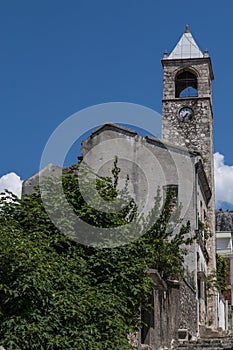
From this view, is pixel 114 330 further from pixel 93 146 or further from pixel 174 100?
pixel 174 100

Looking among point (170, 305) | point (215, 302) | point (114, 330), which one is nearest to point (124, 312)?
point (114, 330)

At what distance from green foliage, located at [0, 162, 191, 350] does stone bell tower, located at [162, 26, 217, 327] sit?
16928 mm

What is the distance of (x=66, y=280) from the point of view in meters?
10.8

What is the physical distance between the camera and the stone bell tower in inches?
1201

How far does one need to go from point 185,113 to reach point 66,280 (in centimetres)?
2163

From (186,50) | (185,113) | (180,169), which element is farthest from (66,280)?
(186,50)

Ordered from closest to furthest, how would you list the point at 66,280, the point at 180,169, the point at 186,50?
the point at 66,280
the point at 180,169
the point at 186,50

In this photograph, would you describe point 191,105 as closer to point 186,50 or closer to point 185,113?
point 185,113

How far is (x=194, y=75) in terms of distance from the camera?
107ft

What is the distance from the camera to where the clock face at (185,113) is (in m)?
31.2

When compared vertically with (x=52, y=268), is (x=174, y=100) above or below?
above

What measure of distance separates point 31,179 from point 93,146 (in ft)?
22.9

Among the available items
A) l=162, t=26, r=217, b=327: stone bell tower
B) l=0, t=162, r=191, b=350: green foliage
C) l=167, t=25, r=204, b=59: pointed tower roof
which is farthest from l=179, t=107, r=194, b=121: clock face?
l=0, t=162, r=191, b=350: green foliage

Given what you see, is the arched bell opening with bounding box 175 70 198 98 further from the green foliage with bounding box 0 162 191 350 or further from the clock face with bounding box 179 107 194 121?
the green foliage with bounding box 0 162 191 350
